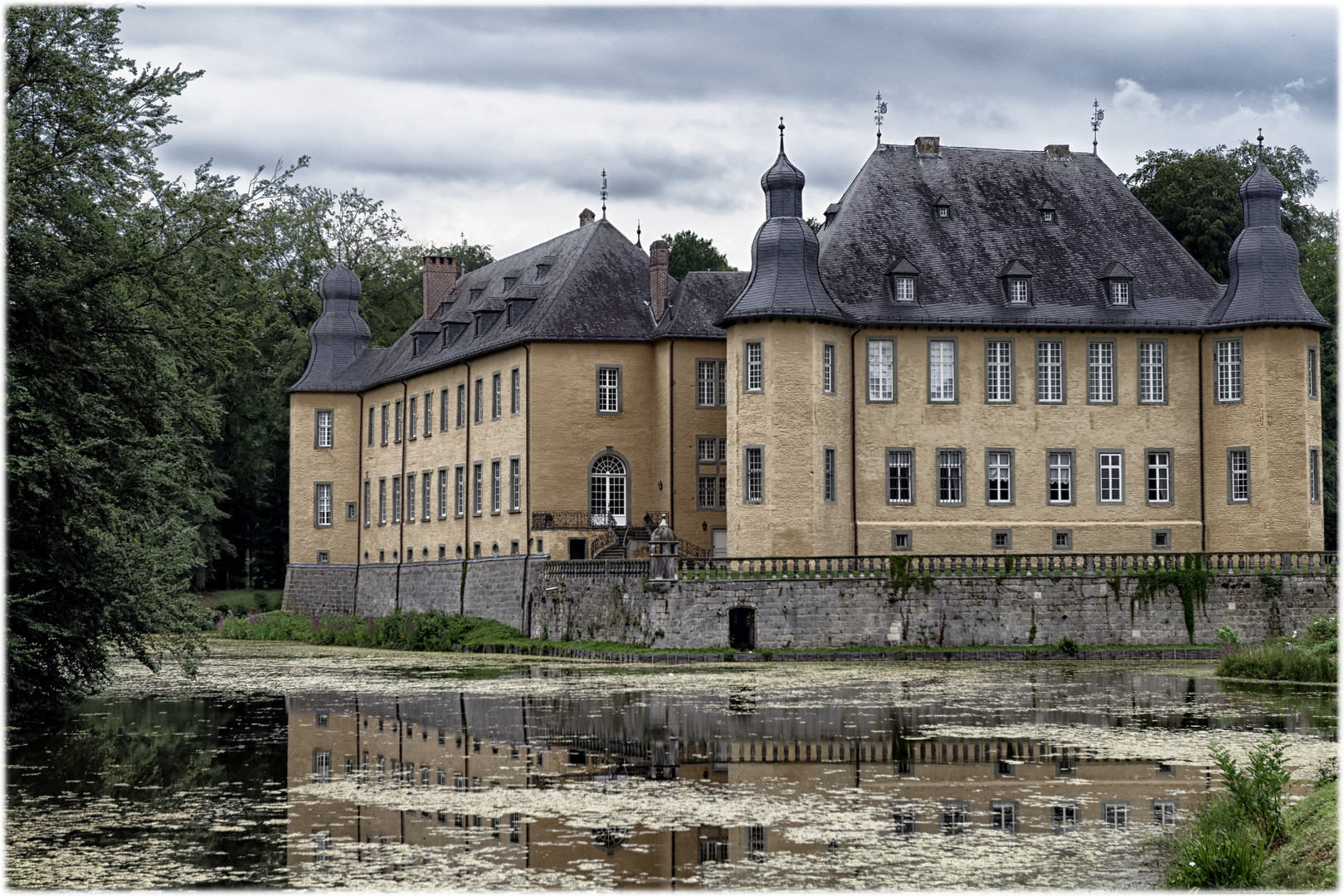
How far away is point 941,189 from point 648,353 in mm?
8883

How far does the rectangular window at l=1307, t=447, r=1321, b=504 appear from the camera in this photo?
4100cm

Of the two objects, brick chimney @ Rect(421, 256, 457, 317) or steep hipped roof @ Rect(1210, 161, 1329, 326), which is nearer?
steep hipped roof @ Rect(1210, 161, 1329, 326)

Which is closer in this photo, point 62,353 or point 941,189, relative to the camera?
point 62,353

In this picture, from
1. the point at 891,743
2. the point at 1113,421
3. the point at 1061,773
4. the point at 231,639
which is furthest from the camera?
the point at 231,639

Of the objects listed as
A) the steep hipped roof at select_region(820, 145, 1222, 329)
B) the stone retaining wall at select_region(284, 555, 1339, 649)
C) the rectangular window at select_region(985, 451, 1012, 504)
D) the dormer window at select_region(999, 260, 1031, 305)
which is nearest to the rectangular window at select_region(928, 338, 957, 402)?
the steep hipped roof at select_region(820, 145, 1222, 329)

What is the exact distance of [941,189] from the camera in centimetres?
4488

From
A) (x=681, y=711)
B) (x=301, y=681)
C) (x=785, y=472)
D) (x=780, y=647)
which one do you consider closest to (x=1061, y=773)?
(x=681, y=711)

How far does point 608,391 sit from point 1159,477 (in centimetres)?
1440

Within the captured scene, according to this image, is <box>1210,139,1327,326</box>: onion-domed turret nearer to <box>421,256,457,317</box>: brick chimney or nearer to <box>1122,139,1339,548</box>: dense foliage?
<box>1122,139,1339,548</box>: dense foliage

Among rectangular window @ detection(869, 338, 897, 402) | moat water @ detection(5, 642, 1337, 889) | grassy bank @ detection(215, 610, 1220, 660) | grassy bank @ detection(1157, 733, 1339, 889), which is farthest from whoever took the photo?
rectangular window @ detection(869, 338, 897, 402)

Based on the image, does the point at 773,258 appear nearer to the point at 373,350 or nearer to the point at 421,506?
the point at 421,506

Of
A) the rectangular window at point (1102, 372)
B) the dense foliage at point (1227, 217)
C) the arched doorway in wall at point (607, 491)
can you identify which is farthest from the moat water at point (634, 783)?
the dense foliage at point (1227, 217)

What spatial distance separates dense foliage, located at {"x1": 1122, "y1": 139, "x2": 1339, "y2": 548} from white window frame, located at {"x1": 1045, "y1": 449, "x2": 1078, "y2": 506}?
11.3 meters

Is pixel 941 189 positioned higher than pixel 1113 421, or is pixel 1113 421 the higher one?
pixel 941 189
